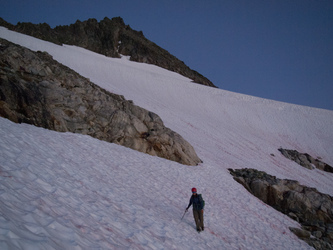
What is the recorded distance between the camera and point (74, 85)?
51.9 ft

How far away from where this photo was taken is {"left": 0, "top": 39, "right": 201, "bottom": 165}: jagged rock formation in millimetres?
11406

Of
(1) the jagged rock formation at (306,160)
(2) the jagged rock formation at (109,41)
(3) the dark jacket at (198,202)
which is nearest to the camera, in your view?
(3) the dark jacket at (198,202)

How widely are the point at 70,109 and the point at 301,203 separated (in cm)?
1772

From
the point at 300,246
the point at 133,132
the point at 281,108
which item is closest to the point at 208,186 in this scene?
the point at 300,246

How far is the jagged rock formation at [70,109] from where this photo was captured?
1141 cm

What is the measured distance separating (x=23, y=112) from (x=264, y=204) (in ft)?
55.1

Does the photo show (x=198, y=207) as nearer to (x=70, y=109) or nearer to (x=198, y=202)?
(x=198, y=202)

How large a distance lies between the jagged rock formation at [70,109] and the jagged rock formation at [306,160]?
735 inches

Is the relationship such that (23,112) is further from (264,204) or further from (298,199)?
(298,199)

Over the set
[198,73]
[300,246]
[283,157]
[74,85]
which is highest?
[198,73]

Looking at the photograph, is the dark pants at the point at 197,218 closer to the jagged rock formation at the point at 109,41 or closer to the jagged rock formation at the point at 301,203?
the jagged rock formation at the point at 301,203

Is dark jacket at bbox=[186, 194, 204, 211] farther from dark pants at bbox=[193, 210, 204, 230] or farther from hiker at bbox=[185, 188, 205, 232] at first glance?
dark pants at bbox=[193, 210, 204, 230]

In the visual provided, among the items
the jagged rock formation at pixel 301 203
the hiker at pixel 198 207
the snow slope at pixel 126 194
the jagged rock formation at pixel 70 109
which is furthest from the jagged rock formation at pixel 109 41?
the hiker at pixel 198 207

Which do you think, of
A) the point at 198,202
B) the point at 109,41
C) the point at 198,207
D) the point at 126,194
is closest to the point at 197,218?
the point at 198,207
